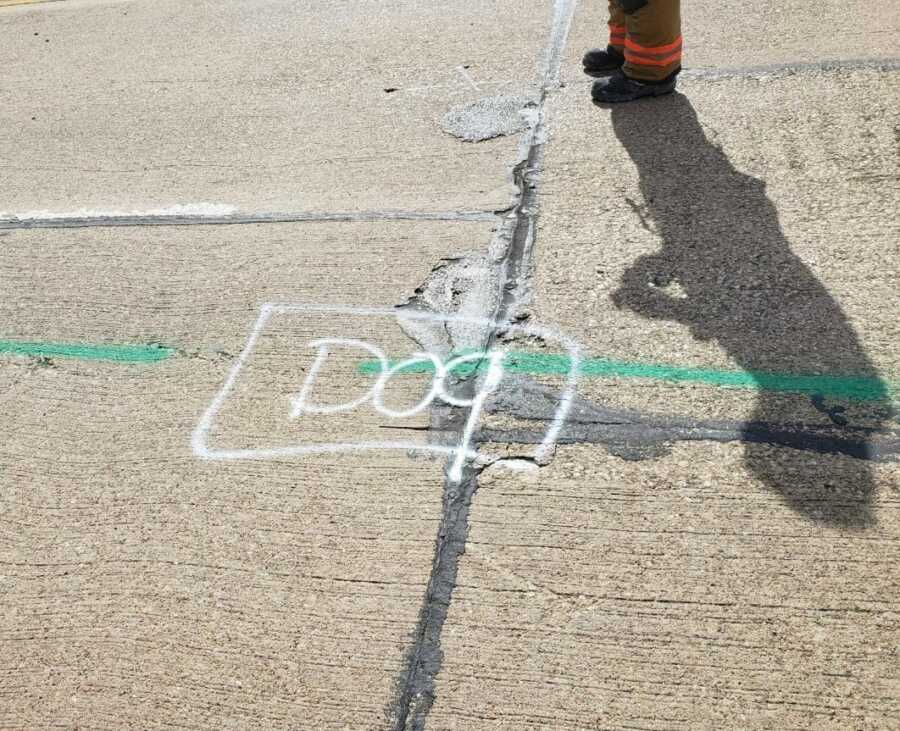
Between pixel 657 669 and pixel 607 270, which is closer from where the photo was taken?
pixel 657 669

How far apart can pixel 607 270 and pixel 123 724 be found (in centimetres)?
233

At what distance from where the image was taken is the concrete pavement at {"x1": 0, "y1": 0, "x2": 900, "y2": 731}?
2.24 metres

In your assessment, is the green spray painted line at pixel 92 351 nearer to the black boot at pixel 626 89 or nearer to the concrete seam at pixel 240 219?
the concrete seam at pixel 240 219

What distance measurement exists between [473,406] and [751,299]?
1.13 metres

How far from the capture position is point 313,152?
183 inches

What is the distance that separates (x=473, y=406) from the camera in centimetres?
293

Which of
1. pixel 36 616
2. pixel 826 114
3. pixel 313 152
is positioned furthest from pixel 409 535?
pixel 826 114

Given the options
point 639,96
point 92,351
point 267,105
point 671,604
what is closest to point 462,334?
point 671,604

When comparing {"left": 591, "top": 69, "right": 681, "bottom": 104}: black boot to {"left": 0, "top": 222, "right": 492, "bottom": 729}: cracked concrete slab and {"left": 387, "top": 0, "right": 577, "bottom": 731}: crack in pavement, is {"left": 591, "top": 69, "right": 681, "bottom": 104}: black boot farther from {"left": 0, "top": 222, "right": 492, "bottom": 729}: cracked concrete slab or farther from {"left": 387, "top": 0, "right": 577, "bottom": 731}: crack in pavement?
{"left": 0, "top": 222, "right": 492, "bottom": 729}: cracked concrete slab

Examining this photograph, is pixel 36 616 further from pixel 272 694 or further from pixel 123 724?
pixel 272 694

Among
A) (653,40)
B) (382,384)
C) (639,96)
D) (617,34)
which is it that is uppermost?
(653,40)

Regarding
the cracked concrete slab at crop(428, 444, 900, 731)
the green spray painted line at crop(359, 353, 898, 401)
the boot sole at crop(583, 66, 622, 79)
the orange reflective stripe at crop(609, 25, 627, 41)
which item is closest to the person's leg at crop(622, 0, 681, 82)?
the orange reflective stripe at crop(609, 25, 627, 41)

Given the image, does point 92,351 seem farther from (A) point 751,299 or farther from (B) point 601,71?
(B) point 601,71

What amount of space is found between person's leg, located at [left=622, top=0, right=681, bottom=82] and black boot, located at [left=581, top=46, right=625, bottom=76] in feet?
1.30
